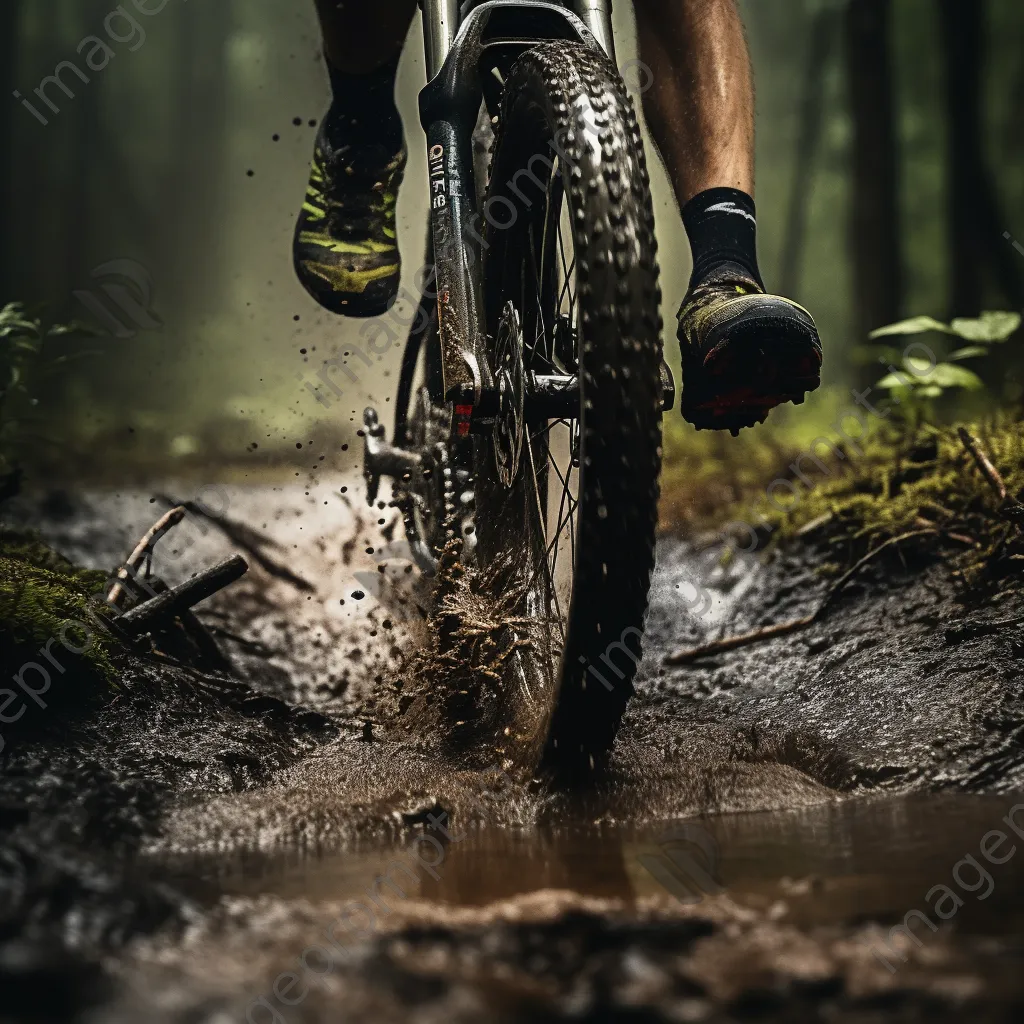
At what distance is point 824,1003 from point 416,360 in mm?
2150

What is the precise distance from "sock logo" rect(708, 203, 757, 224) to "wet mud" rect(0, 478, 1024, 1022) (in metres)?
0.95

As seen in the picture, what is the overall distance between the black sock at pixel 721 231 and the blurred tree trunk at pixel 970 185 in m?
3.42

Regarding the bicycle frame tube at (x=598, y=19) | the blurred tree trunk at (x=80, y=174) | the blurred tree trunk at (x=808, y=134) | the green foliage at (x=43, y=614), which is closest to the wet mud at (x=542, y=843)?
the green foliage at (x=43, y=614)

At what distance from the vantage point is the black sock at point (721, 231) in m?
1.94

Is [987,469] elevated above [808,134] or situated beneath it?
situated beneath

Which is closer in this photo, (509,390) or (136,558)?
(509,390)

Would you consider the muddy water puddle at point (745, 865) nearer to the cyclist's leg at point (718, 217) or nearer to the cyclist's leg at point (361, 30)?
the cyclist's leg at point (718, 217)

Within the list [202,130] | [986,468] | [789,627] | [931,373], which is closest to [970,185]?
[931,373]

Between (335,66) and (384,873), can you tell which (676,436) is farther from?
(384,873)

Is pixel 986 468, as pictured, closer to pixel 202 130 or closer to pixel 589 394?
pixel 589 394

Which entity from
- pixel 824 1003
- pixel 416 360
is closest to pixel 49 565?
pixel 416 360

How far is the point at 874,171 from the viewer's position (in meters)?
5.65

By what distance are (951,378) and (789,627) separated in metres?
1.65

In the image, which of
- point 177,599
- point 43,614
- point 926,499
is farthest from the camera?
point 926,499
